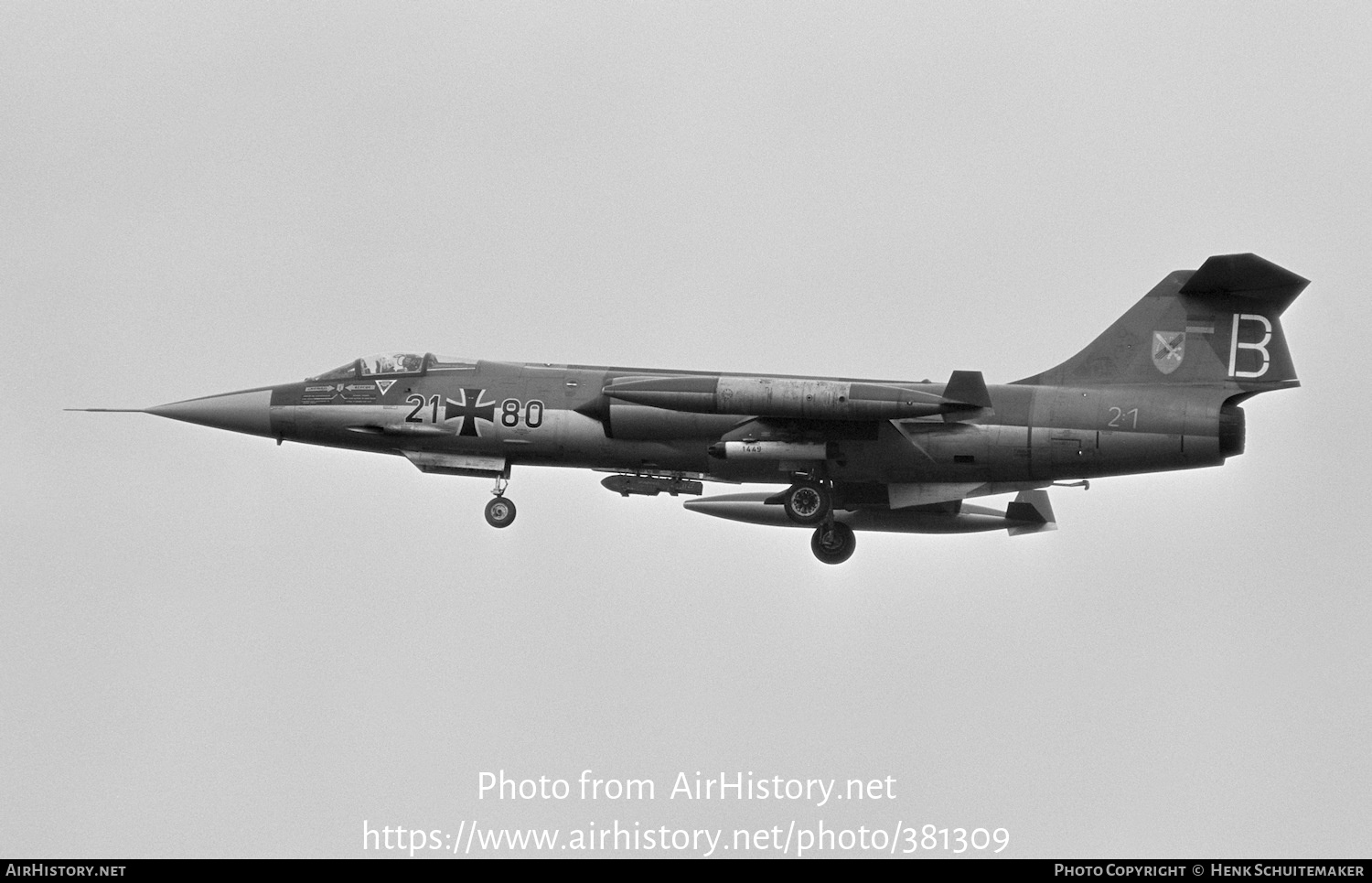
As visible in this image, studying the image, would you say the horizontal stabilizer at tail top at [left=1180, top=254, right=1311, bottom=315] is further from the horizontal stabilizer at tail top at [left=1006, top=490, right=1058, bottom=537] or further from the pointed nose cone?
the pointed nose cone

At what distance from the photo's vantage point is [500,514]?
31.9 meters

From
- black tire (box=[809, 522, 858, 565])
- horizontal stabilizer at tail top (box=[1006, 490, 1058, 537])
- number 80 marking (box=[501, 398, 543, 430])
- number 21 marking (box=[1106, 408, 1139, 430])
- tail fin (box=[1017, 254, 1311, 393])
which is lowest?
black tire (box=[809, 522, 858, 565])

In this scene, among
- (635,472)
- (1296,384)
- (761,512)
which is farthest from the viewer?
(761,512)

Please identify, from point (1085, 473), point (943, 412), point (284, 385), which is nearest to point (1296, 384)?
point (1085, 473)

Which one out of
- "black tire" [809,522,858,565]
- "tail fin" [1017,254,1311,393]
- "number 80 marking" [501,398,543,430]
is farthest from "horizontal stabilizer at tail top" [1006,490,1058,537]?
"number 80 marking" [501,398,543,430]

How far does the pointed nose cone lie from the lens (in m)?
32.8

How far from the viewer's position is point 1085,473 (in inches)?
1156

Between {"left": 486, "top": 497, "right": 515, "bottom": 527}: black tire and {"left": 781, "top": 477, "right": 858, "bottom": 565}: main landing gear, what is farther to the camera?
{"left": 486, "top": 497, "right": 515, "bottom": 527}: black tire

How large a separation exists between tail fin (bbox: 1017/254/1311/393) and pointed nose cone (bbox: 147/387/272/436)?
11928mm

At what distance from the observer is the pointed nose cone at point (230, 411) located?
32844 millimetres

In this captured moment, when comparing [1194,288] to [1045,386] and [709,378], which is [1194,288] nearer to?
[1045,386]

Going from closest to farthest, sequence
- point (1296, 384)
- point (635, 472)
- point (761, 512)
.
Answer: point (1296, 384), point (635, 472), point (761, 512)

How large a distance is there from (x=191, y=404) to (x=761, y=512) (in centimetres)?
938

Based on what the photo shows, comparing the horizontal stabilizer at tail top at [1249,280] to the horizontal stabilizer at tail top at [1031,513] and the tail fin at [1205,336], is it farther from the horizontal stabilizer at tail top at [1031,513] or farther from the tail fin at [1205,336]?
the horizontal stabilizer at tail top at [1031,513]
